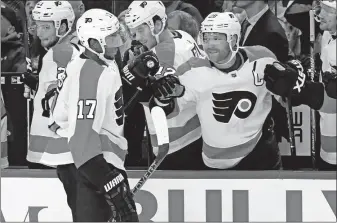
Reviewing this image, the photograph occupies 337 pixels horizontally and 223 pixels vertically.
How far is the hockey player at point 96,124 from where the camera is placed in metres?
5.96

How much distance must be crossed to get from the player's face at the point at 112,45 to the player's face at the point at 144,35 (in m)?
0.07

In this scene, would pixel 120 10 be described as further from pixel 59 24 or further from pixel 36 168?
pixel 36 168

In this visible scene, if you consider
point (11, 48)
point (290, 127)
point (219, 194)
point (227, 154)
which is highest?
point (11, 48)

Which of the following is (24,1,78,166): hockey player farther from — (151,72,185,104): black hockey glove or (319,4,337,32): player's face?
(319,4,337,32): player's face

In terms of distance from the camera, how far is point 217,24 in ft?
19.7

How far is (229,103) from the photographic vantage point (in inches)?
238

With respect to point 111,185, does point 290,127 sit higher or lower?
higher

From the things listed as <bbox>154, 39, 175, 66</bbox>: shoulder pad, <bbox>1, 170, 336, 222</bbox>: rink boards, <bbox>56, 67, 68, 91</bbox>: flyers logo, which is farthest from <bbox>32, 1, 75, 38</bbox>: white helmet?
<bbox>1, 170, 336, 222</bbox>: rink boards

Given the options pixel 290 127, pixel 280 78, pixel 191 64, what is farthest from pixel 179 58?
pixel 290 127

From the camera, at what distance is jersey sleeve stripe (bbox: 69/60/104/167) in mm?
5945

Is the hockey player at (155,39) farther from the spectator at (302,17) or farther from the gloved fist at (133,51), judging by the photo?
the spectator at (302,17)

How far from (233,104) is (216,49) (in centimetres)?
22

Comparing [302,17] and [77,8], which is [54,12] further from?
[302,17]

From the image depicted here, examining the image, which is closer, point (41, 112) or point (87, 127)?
point (87, 127)
